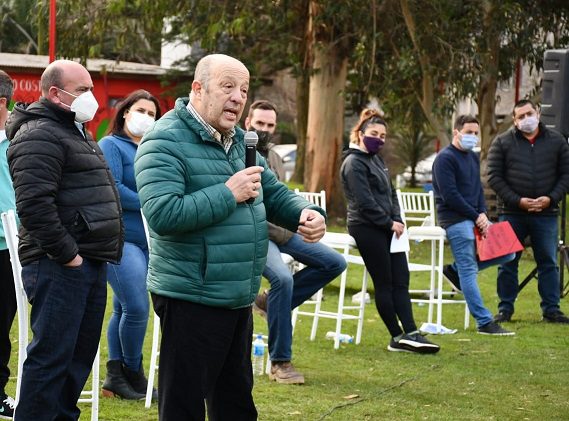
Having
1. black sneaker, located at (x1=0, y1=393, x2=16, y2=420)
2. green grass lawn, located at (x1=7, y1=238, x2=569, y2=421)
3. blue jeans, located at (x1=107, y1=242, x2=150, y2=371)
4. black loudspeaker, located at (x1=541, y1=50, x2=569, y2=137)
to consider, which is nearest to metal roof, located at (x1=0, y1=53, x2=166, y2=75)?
black loudspeaker, located at (x1=541, y1=50, x2=569, y2=137)

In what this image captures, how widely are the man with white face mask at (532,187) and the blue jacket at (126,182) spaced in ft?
18.0

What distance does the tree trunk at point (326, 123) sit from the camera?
24.2m

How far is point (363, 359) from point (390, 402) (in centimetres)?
188

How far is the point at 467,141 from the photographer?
37.1ft

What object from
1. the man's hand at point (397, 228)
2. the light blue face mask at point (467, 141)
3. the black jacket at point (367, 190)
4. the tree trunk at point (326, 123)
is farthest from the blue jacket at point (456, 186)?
the tree trunk at point (326, 123)

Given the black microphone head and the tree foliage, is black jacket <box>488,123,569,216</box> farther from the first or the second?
the tree foliage

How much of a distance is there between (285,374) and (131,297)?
1.64m

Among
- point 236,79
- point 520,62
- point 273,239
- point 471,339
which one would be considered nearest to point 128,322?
point 273,239

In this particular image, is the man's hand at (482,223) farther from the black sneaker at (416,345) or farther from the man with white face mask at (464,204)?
the black sneaker at (416,345)

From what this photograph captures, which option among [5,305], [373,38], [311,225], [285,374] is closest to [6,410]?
[5,305]

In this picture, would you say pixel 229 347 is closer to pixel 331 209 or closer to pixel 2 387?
pixel 2 387

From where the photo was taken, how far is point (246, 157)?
5.19 meters

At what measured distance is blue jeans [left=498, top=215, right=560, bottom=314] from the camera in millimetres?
12359

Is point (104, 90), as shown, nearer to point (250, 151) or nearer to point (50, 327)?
point (50, 327)
